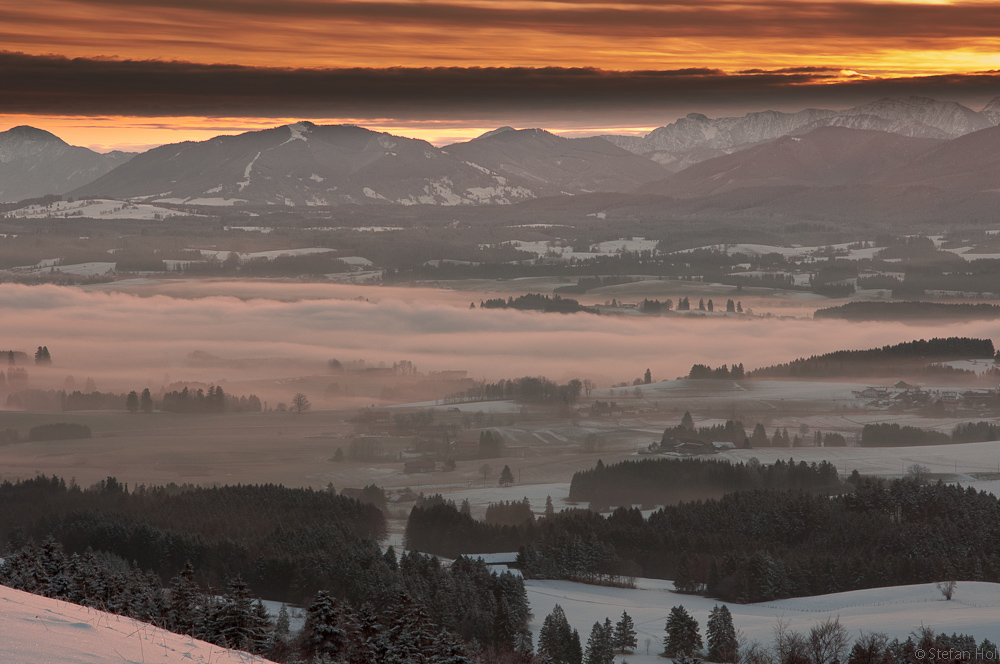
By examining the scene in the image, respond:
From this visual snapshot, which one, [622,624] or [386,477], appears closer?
[622,624]

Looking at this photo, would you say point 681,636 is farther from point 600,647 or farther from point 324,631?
point 324,631

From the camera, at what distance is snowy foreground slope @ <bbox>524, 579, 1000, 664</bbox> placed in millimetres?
75938

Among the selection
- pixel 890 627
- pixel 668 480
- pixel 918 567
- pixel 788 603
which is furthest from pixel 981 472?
pixel 890 627

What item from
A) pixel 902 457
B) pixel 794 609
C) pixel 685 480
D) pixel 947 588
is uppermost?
pixel 902 457

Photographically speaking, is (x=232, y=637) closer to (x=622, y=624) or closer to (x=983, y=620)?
(x=622, y=624)

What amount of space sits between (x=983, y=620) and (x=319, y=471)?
128005 mm

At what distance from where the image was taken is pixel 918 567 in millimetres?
100875

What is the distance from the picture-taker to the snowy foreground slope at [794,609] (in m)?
75.9

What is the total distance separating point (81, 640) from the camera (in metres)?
23.2

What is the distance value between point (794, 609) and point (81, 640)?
252 feet

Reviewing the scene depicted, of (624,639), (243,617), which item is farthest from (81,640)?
(624,639)

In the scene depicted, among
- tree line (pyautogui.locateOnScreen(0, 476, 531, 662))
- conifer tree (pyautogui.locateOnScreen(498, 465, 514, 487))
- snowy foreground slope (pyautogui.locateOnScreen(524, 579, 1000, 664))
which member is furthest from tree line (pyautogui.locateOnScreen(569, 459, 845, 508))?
snowy foreground slope (pyautogui.locateOnScreen(524, 579, 1000, 664))

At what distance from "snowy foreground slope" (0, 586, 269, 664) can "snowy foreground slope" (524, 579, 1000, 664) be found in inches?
2069

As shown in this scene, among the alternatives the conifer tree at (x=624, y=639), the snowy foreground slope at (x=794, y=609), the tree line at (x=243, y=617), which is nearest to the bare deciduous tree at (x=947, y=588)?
the snowy foreground slope at (x=794, y=609)
